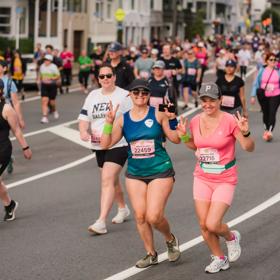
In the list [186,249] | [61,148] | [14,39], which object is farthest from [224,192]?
[14,39]

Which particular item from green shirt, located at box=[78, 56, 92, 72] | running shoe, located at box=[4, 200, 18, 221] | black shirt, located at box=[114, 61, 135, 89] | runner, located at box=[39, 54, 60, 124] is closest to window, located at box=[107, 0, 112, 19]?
green shirt, located at box=[78, 56, 92, 72]

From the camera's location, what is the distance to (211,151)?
8.62m

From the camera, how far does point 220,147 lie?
8594 mm

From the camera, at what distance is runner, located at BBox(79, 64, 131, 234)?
1046 cm

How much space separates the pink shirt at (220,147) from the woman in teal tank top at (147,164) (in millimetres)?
283

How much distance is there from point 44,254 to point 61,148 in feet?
29.7

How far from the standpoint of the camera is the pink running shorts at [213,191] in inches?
336

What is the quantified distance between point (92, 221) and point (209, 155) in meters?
3.02

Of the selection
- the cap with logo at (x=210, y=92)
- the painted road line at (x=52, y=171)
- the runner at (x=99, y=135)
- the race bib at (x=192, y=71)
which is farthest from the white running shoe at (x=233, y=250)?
the race bib at (x=192, y=71)

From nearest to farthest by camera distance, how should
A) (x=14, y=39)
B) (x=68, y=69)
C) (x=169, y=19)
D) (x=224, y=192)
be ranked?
(x=224, y=192), (x=68, y=69), (x=14, y=39), (x=169, y=19)

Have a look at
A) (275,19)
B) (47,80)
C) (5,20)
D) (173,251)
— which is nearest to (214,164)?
(173,251)

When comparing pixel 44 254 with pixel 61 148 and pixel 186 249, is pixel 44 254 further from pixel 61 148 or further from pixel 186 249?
pixel 61 148

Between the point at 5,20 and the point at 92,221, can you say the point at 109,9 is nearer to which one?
the point at 5,20

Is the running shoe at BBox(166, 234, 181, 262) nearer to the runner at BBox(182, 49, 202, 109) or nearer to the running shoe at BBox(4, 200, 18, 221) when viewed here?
the running shoe at BBox(4, 200, 18, 221)
